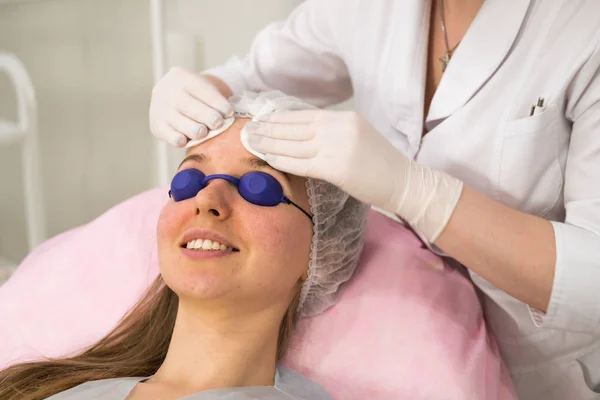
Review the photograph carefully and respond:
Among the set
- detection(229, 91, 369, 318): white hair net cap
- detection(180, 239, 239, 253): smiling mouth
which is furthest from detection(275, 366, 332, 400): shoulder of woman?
detection(180, 239, 239, 253): smiling mouth

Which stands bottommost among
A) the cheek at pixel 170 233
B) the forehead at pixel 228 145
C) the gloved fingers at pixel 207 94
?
the cheek at pixel 170 233

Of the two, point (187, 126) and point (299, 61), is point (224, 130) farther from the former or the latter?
point (299, 61)

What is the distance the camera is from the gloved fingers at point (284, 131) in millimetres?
1140

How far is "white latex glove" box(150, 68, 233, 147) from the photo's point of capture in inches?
49.0

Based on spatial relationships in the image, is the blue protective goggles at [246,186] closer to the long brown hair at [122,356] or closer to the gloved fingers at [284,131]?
the gloved fingers at [284,131]

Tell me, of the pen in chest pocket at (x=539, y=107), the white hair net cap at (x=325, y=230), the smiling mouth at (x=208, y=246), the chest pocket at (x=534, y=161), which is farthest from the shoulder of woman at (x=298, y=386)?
the pen in chest pocket at (x=539, y=107)

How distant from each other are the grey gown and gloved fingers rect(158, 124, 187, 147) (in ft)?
1.56

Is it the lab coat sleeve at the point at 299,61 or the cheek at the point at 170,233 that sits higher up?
the lab coat sleeve at the point at 299,61

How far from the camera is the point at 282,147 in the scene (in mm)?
1139

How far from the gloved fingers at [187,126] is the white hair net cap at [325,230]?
0.08 m

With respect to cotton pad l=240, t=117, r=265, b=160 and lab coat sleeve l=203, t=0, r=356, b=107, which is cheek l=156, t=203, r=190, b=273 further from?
lab coat sleeve l=203, t=0, r=356, b=107

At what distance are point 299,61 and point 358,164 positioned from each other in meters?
0.66

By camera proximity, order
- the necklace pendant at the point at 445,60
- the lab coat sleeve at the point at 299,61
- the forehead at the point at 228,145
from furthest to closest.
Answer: the lab coat sleeve at the point at 299,61
the necklace pendant at the point at 445,60
the forehead at the point at 228,145

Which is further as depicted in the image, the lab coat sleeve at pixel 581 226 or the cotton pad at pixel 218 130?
the cotton pad at pixel 218 130
